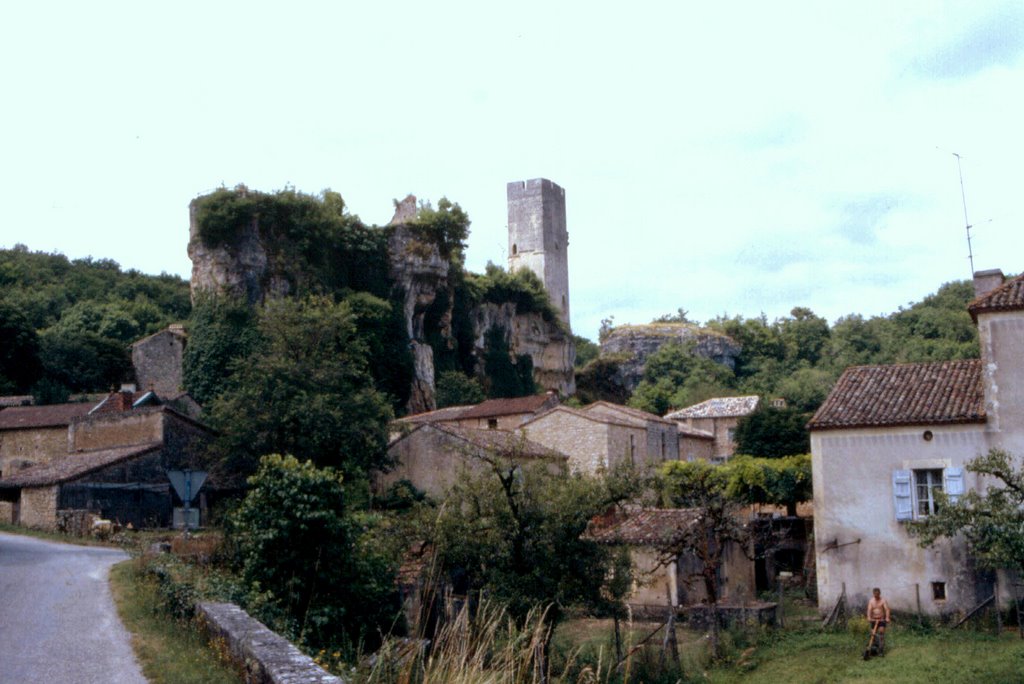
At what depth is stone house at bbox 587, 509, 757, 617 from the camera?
2392 cm

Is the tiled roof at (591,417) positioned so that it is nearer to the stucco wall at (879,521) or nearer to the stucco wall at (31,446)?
the stucco wall at (879,521)

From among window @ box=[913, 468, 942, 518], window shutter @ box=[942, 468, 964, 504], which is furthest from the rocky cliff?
window shutter @ box=[942, 468, 964, 504]

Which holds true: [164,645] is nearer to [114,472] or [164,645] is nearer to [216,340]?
[114,472]

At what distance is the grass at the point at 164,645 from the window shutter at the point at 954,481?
17.5m

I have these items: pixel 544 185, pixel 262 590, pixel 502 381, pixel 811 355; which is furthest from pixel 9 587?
pixel 811 355

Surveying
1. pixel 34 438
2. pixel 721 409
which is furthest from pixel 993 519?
pixel 721 409

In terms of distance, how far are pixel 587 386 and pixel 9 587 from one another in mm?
64702

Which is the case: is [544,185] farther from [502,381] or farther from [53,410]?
[53,410]

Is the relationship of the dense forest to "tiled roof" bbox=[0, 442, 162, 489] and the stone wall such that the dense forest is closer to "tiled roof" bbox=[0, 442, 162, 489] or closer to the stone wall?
the stone wall

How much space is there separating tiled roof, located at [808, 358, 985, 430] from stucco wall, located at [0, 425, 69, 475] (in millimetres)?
Answer: 29153

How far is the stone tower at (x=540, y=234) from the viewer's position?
82.9 m

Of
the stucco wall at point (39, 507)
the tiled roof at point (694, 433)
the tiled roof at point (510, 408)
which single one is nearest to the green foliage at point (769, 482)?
the tiled roof at point (510, 408)


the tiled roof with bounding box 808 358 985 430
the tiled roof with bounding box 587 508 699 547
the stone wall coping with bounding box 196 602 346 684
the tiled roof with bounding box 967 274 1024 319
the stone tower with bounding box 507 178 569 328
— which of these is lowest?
the stone wall coping with bounding box 196 602 346 684

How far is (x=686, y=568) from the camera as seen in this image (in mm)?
26125
